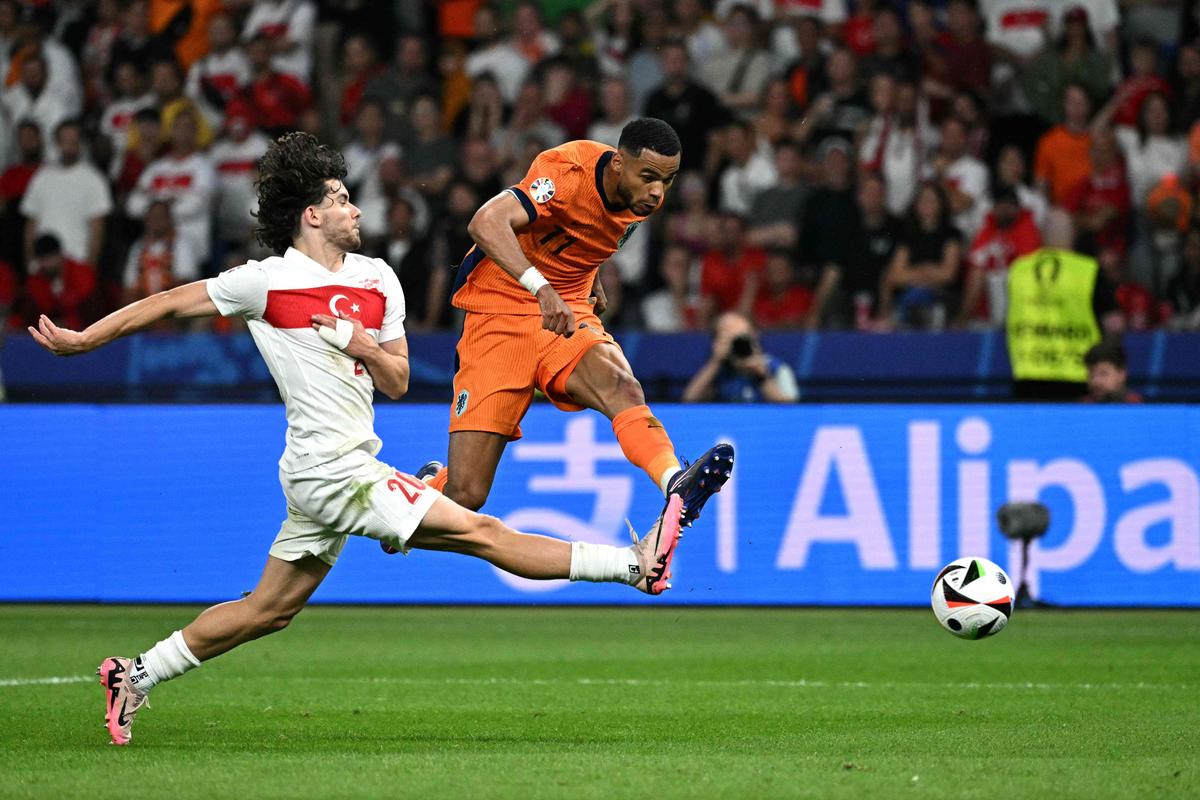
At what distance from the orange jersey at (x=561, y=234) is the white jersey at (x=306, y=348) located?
1.46 m

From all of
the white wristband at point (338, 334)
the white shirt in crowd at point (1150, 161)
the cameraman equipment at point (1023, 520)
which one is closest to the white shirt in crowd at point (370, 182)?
the white shirt in crowd at point (1150, 161)

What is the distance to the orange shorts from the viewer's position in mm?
8172

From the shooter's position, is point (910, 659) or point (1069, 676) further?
point (910, 659)

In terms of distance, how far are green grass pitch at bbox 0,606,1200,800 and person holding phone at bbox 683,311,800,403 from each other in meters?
1.61

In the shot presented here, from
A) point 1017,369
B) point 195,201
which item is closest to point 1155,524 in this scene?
point 1017,369

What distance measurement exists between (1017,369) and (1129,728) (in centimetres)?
640

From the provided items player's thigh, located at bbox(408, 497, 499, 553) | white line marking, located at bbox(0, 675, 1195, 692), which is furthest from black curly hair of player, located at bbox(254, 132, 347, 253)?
white line marking, located at bbox(0, 675, 1195, 692)

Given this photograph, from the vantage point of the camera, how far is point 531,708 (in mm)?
7973

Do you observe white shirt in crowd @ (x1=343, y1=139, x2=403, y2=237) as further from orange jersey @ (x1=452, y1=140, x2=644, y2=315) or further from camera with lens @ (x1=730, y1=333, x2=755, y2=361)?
orange jersey @ (x1=452, y1=140, x2=644, y2=315)

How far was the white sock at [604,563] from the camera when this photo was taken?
22.3ft

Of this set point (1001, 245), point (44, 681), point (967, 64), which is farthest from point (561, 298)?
point (967, 64)

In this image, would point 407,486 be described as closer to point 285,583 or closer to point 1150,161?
point 285,583

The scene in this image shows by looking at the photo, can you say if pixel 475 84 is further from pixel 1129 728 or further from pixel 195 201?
pixel 1129 728

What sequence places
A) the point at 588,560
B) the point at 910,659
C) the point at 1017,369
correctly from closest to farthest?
the point at 588,560
the point at 910,659
the point at 1017,369
